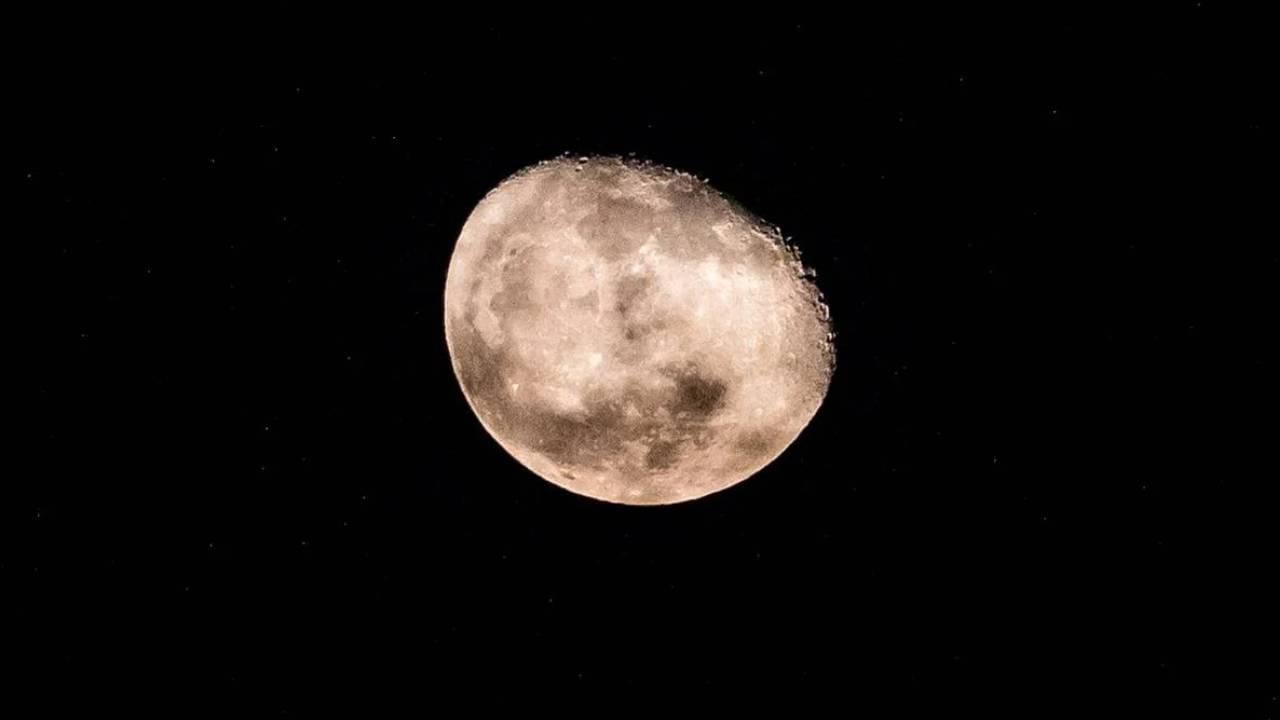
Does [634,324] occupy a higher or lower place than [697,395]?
higher

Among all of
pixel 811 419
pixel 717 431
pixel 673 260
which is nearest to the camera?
pixel 673 260

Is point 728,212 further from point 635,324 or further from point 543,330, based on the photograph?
point 543,330

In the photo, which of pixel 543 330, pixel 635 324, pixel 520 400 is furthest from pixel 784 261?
pixel 520 400

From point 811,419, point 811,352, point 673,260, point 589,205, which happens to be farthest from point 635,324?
point 811,419

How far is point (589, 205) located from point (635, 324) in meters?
0.41

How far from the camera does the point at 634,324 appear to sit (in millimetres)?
2553

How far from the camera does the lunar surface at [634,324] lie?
256 cm

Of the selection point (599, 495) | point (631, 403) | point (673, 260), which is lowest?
point (599, 495)

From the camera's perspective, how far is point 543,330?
2.63 m

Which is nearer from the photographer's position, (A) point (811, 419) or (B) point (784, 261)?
(B) point (784, 261)

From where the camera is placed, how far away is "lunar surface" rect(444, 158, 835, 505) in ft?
8.40

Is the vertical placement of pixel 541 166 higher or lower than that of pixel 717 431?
higher

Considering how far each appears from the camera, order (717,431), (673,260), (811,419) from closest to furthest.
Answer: (673,260) < (717,431) < (811,419)

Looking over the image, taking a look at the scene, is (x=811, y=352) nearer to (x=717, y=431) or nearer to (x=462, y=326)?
(x=717, y=431)
